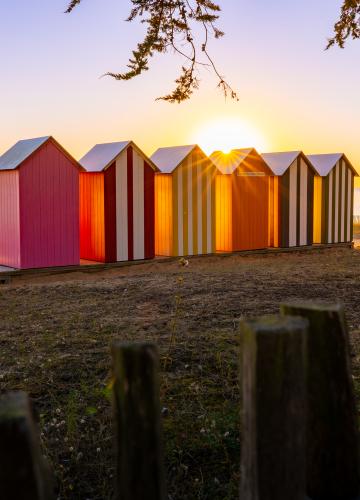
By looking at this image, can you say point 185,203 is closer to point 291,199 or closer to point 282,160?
point 291,199

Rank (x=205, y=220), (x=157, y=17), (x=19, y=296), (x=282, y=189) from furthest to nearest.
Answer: (x=282, y=189) < (x=205, y=220) < (x=19, y=296) < (x=157, y=17)

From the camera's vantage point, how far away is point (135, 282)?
989 cm

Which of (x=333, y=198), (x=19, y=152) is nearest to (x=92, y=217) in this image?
(x=19, y=152)

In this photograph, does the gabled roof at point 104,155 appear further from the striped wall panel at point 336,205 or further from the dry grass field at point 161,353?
the striped wall panel at point 336,205

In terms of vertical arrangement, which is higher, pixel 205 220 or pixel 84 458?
pixel 205 220

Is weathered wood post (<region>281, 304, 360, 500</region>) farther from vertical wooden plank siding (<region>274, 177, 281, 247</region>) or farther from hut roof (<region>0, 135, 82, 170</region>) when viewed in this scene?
vertical wooden plank siding (<region>274, 177, 281, 247</region>)

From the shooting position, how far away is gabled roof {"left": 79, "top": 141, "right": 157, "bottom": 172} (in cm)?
1370

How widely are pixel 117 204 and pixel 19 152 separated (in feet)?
7.74

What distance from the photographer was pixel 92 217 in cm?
1416

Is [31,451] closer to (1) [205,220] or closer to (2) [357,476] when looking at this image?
(2) [357,476]

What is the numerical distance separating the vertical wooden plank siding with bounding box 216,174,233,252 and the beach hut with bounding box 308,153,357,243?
391cm

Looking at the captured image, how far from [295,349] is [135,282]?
794 cm

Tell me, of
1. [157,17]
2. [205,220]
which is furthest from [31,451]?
[205,220]

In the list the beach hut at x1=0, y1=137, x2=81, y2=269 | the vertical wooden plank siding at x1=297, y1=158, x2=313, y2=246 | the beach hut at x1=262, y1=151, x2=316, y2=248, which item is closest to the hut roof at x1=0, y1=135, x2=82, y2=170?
the beach hut at x1=0, y1=137, x2=81, y2=269
